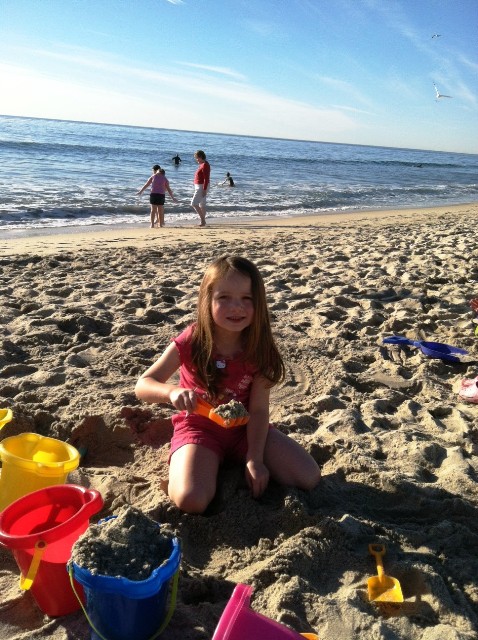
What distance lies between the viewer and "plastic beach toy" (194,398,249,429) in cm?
222

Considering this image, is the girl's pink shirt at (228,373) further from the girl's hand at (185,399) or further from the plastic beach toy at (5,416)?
the plastic beach toy at (5,416)

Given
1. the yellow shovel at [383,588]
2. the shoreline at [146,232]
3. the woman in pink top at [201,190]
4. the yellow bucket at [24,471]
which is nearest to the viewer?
the yellow shovel at [383,588]

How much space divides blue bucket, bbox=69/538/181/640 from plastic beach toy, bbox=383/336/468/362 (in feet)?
8.70

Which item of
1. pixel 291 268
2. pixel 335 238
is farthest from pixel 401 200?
pixel 291 268

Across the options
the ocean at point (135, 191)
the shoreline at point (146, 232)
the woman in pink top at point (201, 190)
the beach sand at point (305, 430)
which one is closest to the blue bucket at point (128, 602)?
the beach sand at point (305, 430)

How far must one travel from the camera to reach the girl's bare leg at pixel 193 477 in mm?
2180

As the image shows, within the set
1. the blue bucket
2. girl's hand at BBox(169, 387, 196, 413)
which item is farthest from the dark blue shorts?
the blue bucket

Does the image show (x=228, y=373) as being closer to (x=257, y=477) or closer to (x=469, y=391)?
(x=257, y=477)

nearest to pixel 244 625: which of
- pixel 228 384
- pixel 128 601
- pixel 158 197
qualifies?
pixel 128 601

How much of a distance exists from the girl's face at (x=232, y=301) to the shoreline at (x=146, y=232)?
483 centimetres

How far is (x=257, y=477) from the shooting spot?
2.27m

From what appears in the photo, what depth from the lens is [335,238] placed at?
8.65 meters

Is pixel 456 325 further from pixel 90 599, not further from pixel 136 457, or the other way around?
pixel 90 599

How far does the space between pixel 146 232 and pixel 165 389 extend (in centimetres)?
736
